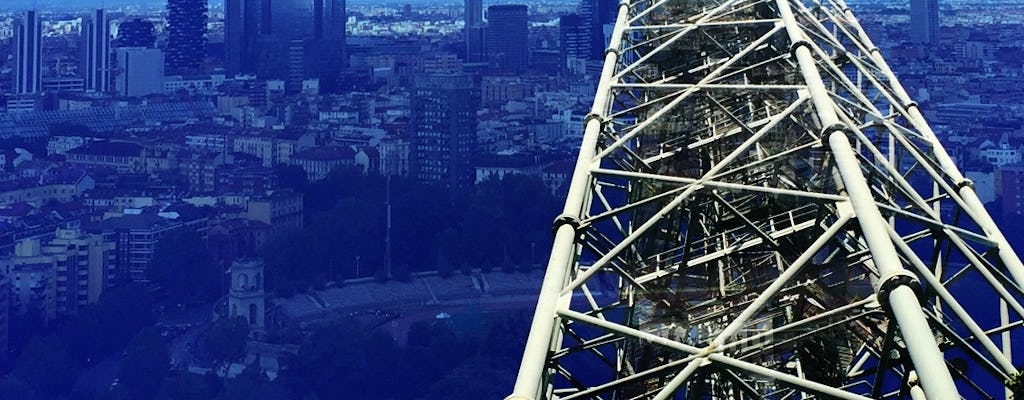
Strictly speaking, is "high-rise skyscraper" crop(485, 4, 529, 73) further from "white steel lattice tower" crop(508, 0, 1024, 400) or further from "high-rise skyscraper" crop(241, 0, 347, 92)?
"white steel lattice tower" crop(508, 0, 1024, 400)

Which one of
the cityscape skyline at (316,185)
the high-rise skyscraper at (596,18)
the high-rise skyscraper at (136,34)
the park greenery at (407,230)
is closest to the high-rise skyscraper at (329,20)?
the cityscape skyline at (316,185)

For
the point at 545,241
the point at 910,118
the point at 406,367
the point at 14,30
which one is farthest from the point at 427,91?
the point at 910,118

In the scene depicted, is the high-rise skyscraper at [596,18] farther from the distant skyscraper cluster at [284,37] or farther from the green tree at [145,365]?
the green tree at [145,365]

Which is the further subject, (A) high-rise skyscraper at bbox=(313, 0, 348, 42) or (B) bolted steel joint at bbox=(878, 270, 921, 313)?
(A) high-rise skyscraper at bbox=(313, 0, 348, 42)

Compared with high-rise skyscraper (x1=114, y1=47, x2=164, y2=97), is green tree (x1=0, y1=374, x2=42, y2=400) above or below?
below

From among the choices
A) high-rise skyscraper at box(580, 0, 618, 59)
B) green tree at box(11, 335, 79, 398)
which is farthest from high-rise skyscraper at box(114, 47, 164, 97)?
green tree at box(11, 335, 79, 398)

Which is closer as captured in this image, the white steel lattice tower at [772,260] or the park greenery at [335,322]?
the white steel lattice tower at [772,260]
